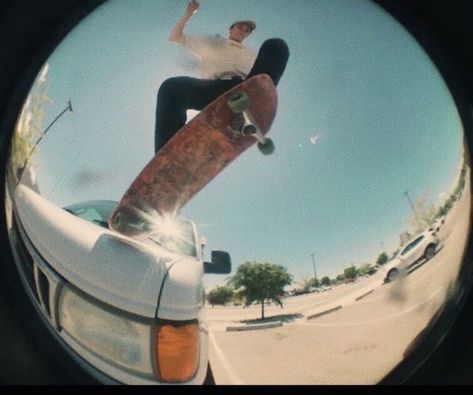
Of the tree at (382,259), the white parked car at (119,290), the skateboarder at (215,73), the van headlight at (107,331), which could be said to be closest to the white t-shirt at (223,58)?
the skateboarder at (215,73)

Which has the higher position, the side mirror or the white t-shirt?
the white t-shirt

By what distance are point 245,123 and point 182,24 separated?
0.40 metres

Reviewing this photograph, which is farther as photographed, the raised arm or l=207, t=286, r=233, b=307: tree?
the raised arm

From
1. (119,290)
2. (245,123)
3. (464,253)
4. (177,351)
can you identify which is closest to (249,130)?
(245,123)

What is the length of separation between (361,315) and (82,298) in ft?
2.94

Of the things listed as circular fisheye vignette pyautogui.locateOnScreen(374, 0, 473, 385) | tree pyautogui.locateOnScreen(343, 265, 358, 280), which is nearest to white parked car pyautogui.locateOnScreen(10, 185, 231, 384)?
tree pyautogui.locateOnScreen(343, 265, 358, 280)

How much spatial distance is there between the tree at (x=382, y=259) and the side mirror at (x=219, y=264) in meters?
0.47

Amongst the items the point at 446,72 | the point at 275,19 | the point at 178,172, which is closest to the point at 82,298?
the point at 178,172

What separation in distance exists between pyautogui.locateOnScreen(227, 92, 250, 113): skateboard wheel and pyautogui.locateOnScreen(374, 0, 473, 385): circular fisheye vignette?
2.17 feet

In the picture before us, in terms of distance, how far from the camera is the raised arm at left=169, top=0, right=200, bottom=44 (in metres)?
1.63

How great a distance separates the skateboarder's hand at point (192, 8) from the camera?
1.64 m

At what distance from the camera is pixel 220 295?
1.50 m

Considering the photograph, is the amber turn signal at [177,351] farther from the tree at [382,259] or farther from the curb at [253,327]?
the tree at [382,259]

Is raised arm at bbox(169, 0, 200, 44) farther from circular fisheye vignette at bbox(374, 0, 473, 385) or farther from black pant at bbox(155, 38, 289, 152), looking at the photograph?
circular fisheye vignette at bbox(374, 0, 473, 385)
